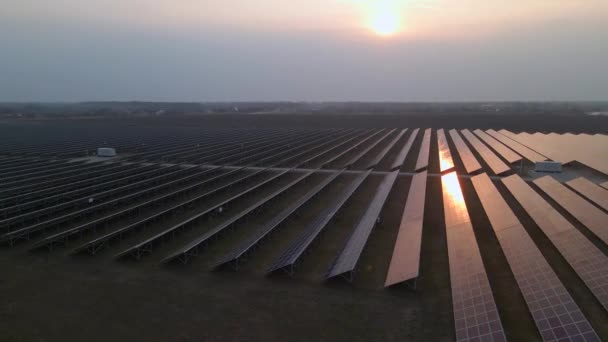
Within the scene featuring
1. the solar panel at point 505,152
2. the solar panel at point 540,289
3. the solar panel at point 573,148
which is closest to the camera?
the solar panel at point 540,289

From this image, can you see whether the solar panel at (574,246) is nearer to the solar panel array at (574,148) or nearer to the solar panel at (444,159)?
the solar panel at (444,159)

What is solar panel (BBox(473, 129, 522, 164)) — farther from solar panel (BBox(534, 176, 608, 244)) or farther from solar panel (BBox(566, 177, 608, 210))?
solar panel (BBox(534, 176, 608, 244))

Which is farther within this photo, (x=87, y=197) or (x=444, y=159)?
(x=444, y=159)

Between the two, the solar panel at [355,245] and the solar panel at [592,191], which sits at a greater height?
the solar panel at [592,191]

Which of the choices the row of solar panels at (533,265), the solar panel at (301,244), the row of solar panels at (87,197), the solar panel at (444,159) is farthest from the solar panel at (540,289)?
the row of solar panels at (87,197)

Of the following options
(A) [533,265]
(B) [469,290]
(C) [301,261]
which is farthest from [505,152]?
(B) [469,290]

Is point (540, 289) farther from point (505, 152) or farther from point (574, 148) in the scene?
point (574, 148)
